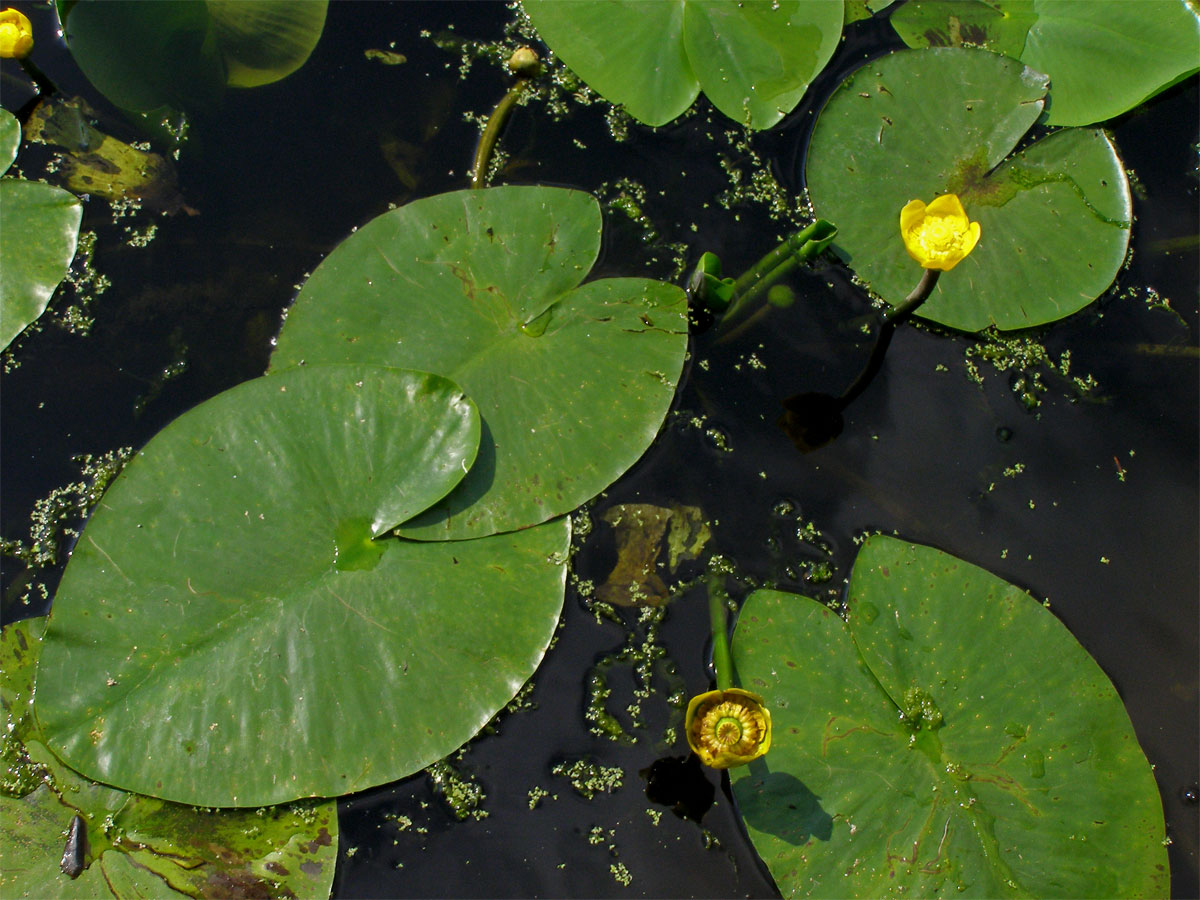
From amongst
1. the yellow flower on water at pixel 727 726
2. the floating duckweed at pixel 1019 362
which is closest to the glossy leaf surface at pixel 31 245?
the yellow flower on water at pixel 727 726

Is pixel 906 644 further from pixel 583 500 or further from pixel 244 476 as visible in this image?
pixel 244 476

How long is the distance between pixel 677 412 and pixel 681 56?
1122 mm

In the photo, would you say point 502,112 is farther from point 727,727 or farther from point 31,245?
point 727,727

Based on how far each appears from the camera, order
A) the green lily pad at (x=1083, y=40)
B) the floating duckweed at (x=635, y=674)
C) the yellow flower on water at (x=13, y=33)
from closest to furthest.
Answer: the floating duckweed at (x=635, y=674), the yellow flower on water at (x=13, y=33), the green lily pad at (x=1083, y=40)

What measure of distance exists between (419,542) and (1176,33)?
2.78 metres

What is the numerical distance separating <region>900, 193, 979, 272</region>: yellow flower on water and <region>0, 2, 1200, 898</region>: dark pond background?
43 cm

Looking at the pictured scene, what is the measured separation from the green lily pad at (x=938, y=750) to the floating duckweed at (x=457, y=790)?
61cm

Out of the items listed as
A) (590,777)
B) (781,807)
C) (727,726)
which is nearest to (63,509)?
(590,777)

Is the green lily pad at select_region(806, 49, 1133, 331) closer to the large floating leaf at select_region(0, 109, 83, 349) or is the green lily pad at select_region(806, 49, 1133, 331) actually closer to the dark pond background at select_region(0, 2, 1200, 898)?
the dark pond background at select_region(0, 2, 1200, 898)

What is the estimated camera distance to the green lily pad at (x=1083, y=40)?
8.20ft

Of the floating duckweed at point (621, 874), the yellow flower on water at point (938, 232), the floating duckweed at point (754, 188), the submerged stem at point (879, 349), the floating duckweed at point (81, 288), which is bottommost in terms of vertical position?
the floating duckweed at point (621, 874)

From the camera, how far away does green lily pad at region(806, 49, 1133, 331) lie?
2309 mm

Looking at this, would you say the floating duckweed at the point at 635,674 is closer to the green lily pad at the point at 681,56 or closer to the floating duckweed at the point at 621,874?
the floating duckweed at the point at 621,874

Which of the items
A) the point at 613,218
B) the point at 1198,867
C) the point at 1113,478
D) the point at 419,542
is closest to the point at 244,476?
the point at 419,542
